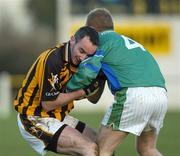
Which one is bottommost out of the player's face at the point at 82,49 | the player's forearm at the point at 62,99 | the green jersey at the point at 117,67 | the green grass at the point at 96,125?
the green grass at the point at 96,125

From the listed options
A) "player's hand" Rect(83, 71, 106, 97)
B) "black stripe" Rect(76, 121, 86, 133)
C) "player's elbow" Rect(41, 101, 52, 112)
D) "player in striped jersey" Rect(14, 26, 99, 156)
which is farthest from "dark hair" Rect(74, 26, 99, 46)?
"black stripe" Rect(76, 121, 86, 133)

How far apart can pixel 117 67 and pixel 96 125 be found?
9.87 metres

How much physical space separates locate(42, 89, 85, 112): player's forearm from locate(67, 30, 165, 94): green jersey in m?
0.07

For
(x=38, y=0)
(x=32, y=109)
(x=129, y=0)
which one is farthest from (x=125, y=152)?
(x=38, y=0)

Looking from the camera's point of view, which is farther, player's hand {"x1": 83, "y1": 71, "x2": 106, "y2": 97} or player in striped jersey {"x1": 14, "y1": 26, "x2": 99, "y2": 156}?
player's hand {"x1": 83, "y1": 71, "x2": 106, "y2": 97}

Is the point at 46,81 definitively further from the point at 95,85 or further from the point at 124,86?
the point at 124,86

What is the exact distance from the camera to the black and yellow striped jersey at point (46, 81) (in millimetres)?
8883

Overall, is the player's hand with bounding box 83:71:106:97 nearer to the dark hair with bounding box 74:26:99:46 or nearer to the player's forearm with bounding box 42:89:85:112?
the player's forearm with bounding box 42:89:85:112

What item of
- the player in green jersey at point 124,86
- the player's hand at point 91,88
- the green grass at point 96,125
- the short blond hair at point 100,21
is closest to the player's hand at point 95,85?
the player's hand at point 91,88

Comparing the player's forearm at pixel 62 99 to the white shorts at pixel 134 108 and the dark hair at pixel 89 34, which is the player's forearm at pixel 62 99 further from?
the dark hair at pixel 89 34

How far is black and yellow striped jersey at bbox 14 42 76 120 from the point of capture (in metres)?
8.88

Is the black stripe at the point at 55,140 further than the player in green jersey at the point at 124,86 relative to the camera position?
Yes

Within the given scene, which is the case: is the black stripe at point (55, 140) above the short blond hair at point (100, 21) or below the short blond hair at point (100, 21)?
below

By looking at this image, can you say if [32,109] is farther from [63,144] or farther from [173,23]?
[173,23]
